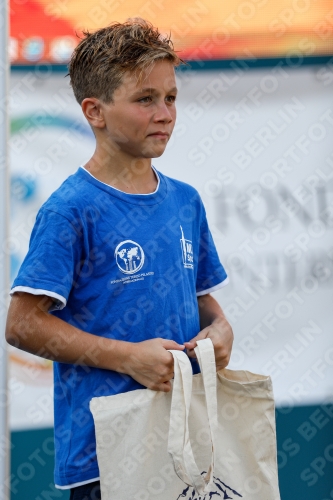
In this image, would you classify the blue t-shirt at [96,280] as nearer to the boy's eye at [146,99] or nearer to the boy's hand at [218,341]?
the boy's hand at [218,341]

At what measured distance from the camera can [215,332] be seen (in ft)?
5.36

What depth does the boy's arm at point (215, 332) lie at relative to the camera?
1.57m

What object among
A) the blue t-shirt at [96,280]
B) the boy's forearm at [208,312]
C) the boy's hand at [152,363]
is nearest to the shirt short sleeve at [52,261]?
the blue t-shirt at [96,280]

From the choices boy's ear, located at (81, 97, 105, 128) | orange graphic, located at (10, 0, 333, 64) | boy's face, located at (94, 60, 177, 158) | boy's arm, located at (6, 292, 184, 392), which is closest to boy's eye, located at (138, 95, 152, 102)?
boy's face, located at (94, 60, 177, 158)

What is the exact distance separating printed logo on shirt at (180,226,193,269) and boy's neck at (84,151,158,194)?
0.46 feet

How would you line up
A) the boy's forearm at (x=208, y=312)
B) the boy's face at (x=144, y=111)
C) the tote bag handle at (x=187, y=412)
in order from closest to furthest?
1. the tote bag handle at (x=187, y=412)
2. the boy's face at (x=144, y=111)
3. the boy's forearm at (x=208, y=312)

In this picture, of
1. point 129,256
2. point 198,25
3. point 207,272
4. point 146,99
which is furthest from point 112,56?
point 198,25

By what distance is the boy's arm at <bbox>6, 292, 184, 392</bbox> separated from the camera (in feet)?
4.77

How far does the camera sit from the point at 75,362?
4.87 ft

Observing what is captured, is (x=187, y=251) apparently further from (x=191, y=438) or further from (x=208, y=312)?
(x=191, y=438)

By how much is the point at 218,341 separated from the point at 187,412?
7.9 inches

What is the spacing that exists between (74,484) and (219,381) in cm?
38

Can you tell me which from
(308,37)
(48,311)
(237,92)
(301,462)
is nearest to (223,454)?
(48,311)

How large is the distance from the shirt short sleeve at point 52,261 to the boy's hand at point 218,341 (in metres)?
0.30
